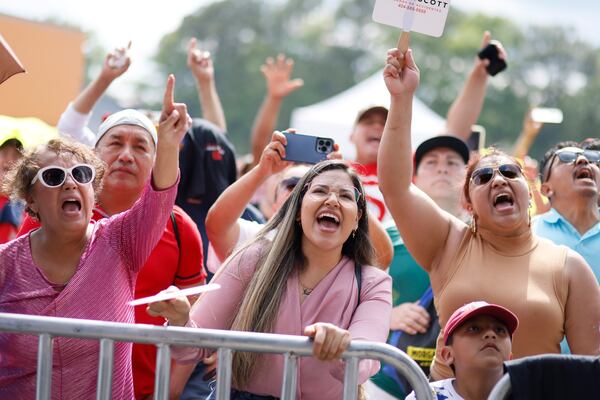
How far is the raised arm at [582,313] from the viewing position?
393 cm

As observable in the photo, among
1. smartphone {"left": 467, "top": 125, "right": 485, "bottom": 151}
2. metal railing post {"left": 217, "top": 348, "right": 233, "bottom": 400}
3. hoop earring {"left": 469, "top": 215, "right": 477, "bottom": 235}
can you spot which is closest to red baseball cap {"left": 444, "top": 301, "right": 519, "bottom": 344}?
hoop earring {"left": 469, "top": 215, "right": 477, "bottom": 235}

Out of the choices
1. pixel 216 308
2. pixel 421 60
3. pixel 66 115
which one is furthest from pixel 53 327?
pixel 421 60

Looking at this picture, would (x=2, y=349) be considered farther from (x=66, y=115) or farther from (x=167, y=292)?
(x=66, y=115)

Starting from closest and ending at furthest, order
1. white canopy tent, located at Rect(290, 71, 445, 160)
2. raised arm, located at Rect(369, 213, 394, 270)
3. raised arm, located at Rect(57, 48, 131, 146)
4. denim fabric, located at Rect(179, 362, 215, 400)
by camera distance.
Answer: denim fabric, located at Rect(179, 362, 215, 400) → raised arm, located at Rect(369, 213, 394, 270) → raised arm, located at Rect(57, 48, 131, 146) → white canopy tent, located at Rect(290, 71, 445, 160)

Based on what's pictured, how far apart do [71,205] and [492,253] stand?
5.83 feet

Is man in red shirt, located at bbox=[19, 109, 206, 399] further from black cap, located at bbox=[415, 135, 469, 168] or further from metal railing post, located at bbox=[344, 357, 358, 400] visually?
black cap, located at bbox=[415, 135, 469, 168]

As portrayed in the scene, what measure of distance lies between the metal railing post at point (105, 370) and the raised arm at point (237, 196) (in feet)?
4.50

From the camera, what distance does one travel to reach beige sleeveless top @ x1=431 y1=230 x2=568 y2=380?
3.91 m

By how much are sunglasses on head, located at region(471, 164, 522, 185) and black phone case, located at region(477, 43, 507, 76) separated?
77.7 inches

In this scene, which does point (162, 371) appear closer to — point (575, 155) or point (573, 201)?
point (573, 201)

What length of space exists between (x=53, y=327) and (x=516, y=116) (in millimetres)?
70319

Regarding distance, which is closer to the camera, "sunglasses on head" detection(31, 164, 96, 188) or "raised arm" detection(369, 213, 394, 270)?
"sunglasses on head" detection(31, 164, 96, 188)

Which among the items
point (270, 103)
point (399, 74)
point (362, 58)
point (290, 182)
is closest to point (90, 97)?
point (290, 182)

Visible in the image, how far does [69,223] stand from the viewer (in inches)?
141
